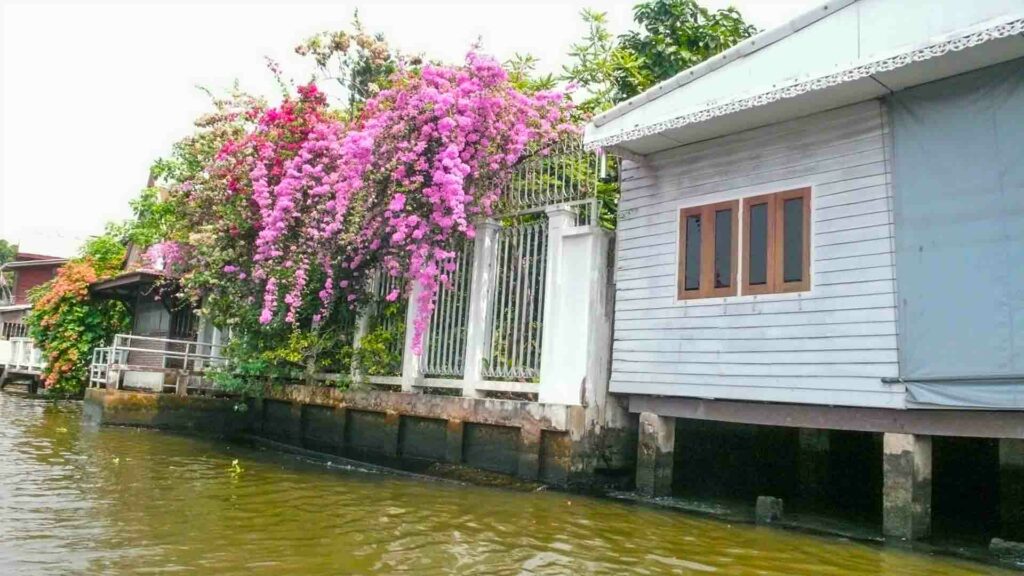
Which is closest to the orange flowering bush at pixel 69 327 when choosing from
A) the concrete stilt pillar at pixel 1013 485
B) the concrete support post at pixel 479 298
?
the concrete support post at pixel 479 298

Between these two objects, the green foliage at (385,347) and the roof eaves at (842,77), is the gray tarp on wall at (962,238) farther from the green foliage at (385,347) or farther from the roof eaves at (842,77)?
the green foliage at (385,347)

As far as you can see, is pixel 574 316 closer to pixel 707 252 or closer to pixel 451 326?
pixel 707 252

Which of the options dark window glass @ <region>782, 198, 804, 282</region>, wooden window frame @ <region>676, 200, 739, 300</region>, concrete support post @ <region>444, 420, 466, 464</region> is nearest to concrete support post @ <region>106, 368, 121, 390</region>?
concrete support post @ <region>444, 420, 466, 464</region>

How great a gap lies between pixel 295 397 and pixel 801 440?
25.6ft

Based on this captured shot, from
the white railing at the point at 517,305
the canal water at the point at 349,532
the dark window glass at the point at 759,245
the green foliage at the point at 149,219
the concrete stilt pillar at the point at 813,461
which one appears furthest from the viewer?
the green foliage at the point at 149,219

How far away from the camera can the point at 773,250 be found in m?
8.12

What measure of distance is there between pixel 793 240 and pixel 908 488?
2561 mm

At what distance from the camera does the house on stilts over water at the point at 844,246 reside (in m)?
6.66

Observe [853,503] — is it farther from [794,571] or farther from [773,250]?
[794,571]

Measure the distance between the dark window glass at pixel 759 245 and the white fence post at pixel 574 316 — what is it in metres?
1.95

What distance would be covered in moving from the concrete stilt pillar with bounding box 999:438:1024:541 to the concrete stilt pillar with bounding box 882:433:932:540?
3.39 feet

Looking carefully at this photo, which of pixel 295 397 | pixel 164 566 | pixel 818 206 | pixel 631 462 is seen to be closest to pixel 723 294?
pixel 818 206

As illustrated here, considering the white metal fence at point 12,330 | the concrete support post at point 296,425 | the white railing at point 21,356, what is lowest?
the concrete support post at point 296,425

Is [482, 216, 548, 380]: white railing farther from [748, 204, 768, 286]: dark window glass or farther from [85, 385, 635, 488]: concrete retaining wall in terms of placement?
[748, 204, 768, 286]: dark window glass
